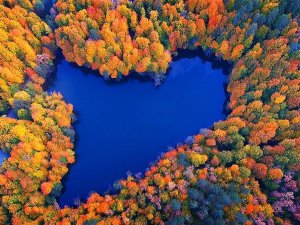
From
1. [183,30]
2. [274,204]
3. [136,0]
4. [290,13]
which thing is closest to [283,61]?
[290,13]

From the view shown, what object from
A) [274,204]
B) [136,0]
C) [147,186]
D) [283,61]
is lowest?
[274,204]

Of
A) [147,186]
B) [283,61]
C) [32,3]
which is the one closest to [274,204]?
[147,186]

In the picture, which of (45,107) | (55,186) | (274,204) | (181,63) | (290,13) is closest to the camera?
(274,204)

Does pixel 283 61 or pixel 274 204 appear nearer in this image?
pixel 274 204

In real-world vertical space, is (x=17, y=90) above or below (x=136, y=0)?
below

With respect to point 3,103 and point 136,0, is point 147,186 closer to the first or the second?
point 3,103

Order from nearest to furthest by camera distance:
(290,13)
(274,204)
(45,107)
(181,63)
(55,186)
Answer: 1. (274,204)
2. (55,186)
3. (45,107)
4. (290,13)
5. (181,63)
